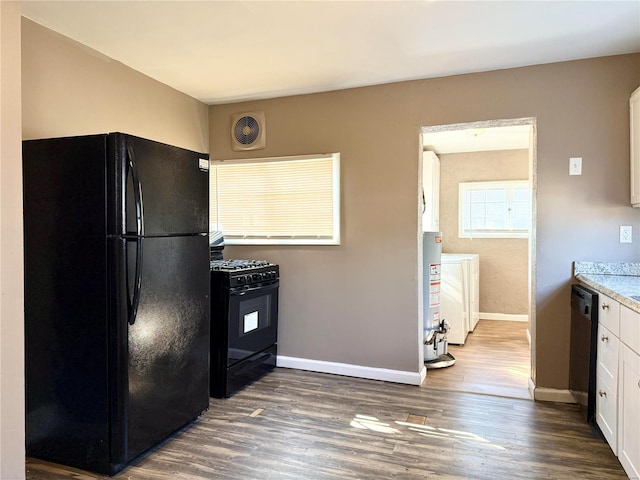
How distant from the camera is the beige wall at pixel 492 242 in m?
5.70

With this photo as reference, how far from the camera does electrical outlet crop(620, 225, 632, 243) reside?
9.18 ft

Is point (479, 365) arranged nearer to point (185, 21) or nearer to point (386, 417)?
point (386, 417)

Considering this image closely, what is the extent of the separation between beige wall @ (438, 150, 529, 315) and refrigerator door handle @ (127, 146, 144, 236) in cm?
466

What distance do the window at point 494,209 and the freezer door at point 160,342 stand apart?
4261mm

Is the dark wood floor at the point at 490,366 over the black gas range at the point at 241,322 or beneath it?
beneath

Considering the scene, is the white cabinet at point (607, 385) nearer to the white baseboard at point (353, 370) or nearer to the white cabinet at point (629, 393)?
the white cabinet at point (629, 393)

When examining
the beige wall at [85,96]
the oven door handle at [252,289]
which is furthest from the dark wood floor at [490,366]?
the beige wall at [85,96]

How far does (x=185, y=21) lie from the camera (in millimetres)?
2367

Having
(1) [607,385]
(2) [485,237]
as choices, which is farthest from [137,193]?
(2) [485,237]

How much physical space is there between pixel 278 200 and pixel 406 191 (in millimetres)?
1091

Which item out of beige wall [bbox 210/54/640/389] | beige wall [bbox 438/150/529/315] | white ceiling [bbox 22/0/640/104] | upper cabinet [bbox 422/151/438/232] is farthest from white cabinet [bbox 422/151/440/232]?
white ceiling [bbox 22/0/640/104]

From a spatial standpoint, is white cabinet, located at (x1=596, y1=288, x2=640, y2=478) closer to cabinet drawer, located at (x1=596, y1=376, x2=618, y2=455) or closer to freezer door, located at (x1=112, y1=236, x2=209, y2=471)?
cabinet drawer, located at (x1=596, y1=376, x2=618, y2=455)

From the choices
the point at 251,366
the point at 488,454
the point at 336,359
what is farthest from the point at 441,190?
the point at 488,454

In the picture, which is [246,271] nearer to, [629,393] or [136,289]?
[136,289]
